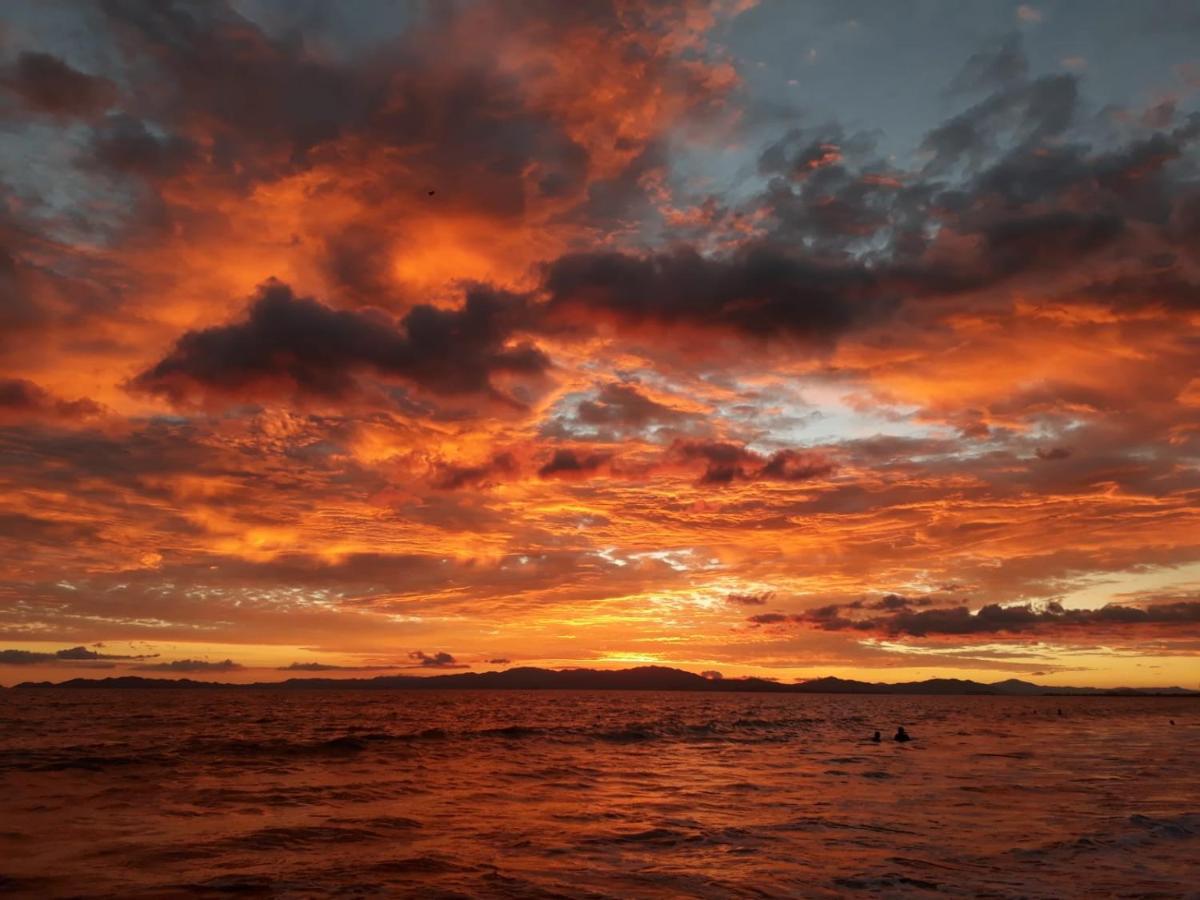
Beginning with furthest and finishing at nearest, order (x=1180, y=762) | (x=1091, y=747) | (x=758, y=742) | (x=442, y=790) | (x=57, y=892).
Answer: (x=758, y=742) → (x=1091, y=747) → (x=1180, y=762) → (x=442, y=790) → (x=57, y=892)

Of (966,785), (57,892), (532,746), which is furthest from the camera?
(532,746)

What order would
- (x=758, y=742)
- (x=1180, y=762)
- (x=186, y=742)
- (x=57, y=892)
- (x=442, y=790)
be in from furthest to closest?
(x=758, y=742)
(x=186, y=742)
(x=1180, y=762)
(x=442, y=790)
(x=57, y=892)

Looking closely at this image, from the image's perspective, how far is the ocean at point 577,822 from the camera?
17219 millimetres

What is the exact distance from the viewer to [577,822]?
25.4m

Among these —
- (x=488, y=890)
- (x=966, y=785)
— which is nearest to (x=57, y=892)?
(x=488, y=890)

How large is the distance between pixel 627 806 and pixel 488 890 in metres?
13.5

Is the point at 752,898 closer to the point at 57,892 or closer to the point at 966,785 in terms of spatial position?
the point at 57,892

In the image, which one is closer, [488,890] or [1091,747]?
[488,890]

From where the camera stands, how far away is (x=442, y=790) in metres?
32.4

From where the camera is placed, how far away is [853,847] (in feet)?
69.9

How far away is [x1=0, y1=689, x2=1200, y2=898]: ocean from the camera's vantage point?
678 inches

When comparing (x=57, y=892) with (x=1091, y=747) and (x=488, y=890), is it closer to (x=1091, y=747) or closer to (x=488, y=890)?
(x=488, y=890)

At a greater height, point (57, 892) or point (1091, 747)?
point (57, 892)

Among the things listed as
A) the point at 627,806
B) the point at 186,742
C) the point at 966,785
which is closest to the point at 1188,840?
the point at 966,785
